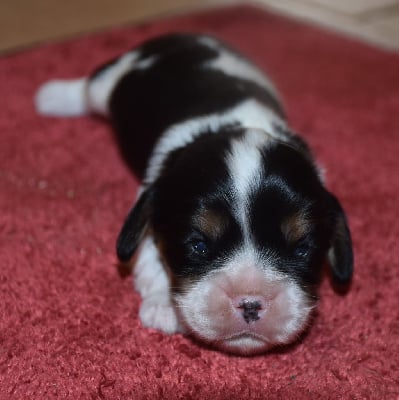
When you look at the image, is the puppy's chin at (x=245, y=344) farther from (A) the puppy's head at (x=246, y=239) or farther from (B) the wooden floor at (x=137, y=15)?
(B) the wooden floor at (x=137, y=15)

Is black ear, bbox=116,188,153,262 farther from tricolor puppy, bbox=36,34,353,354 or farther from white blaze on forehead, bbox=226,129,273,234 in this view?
white blaze on forehead, bbox=226,129,273,234

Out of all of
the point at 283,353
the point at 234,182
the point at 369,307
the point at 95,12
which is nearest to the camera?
the point at 234,182

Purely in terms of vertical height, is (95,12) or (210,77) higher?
(210,77)

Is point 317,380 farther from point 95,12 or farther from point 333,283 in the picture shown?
point 95,12

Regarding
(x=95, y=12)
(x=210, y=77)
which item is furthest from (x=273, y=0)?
(x=210, y=77)

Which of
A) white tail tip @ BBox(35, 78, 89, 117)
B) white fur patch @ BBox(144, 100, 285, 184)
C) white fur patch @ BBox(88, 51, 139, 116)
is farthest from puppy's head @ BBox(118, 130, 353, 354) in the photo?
white tail tip @ BBox(35, 78, 89, 117)

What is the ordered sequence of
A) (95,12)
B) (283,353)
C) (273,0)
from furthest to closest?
1. (273,0)
2. (95,12)
3. (283,353)

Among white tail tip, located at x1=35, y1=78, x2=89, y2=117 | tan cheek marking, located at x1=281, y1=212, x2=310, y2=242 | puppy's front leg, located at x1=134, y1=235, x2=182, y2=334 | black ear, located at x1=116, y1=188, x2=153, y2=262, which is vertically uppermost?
tan cheek marking, located at x1=281, y1=212, x2=310, y2=242

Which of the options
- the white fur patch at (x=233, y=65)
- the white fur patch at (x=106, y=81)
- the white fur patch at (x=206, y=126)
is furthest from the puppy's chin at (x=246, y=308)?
the white fur patch at (x=106, y=81)
